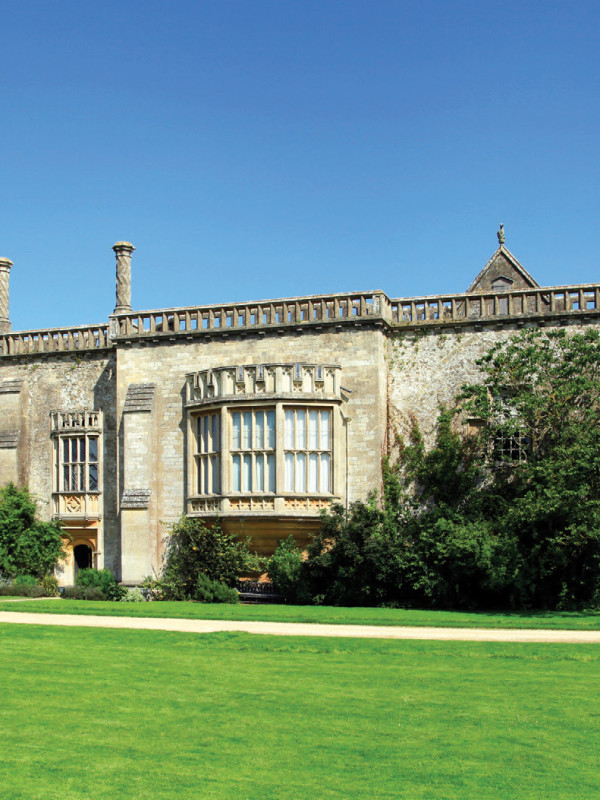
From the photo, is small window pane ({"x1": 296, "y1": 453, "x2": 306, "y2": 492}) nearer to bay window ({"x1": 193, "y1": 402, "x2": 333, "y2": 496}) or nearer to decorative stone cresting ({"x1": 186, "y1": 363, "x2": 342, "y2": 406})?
bay window ({"x1": 193, "y1": 402, "x2": 333, "y2": 496})

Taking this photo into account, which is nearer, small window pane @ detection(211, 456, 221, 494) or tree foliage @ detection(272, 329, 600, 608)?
tree foliage @ detection(272, 329, 600, 608)

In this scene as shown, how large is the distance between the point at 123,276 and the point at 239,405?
7.84 metres

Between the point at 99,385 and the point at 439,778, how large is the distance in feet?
79.9

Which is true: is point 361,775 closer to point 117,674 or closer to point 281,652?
point 117,674

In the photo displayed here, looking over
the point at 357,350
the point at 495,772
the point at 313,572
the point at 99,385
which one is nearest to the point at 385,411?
the point at 357,350

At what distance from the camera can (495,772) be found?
7145 mm

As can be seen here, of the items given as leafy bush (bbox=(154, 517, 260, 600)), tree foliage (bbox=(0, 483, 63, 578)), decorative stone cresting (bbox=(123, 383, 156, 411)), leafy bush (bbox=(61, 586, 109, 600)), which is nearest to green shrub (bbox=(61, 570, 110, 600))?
leafy bush (bbox=(61, 586, 109, 600))

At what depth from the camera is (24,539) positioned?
28.3 m

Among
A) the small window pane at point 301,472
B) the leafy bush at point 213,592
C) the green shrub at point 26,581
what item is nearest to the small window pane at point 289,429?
the small window pane at point 301,472

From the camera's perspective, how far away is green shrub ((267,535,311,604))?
23469 mm

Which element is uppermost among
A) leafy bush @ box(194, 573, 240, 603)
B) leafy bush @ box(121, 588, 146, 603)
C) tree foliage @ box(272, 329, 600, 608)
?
tree foliage @ box(272, 329, 600, 608)

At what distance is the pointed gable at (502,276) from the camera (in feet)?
118

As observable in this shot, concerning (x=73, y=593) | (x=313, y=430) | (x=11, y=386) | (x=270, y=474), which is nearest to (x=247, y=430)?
(x=270, y=474)

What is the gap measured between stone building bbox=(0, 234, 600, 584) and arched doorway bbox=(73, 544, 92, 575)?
1.9 inches
